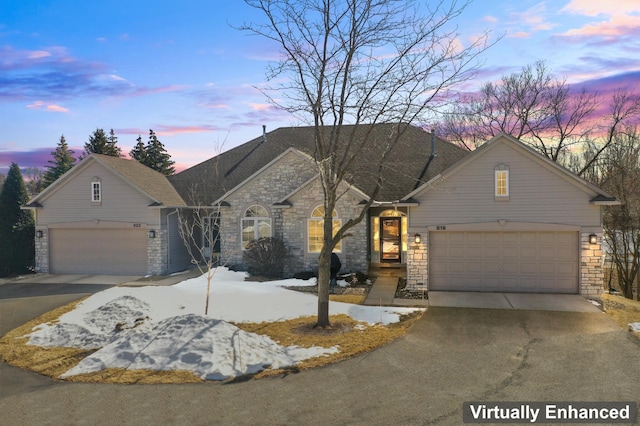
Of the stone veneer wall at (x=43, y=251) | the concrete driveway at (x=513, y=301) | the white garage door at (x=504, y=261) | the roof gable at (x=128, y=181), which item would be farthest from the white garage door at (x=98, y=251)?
the concrete driveway at (x=513, y=301)

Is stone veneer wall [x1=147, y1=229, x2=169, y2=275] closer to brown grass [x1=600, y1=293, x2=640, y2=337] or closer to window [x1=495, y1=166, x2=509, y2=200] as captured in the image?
window [x1=495, y1=166, x2=509, y2=200]

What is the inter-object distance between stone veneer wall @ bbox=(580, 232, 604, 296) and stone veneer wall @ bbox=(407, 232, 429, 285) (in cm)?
517

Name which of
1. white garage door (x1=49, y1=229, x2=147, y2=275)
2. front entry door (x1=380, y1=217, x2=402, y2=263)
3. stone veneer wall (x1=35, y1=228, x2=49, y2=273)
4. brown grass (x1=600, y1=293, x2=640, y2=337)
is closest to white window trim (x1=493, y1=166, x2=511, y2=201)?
brown grass (x1=600, y1=293, x2=640, y2=337)

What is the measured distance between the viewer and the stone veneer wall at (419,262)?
16562mm

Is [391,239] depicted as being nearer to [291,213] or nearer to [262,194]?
[291,213]

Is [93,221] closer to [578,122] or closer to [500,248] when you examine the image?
[500,248]

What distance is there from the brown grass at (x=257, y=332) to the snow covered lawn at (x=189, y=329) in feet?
0.76

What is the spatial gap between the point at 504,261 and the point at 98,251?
697 inches

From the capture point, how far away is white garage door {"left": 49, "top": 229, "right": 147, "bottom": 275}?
833 inches

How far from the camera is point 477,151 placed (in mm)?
16047

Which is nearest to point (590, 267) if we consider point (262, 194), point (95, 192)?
point (262, 194)

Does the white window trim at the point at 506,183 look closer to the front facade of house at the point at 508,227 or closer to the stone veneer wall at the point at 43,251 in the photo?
the front facade of house at the point at 508,227

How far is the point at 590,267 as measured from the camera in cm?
1560

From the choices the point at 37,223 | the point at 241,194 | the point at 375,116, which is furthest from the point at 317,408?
the point at 37,223
